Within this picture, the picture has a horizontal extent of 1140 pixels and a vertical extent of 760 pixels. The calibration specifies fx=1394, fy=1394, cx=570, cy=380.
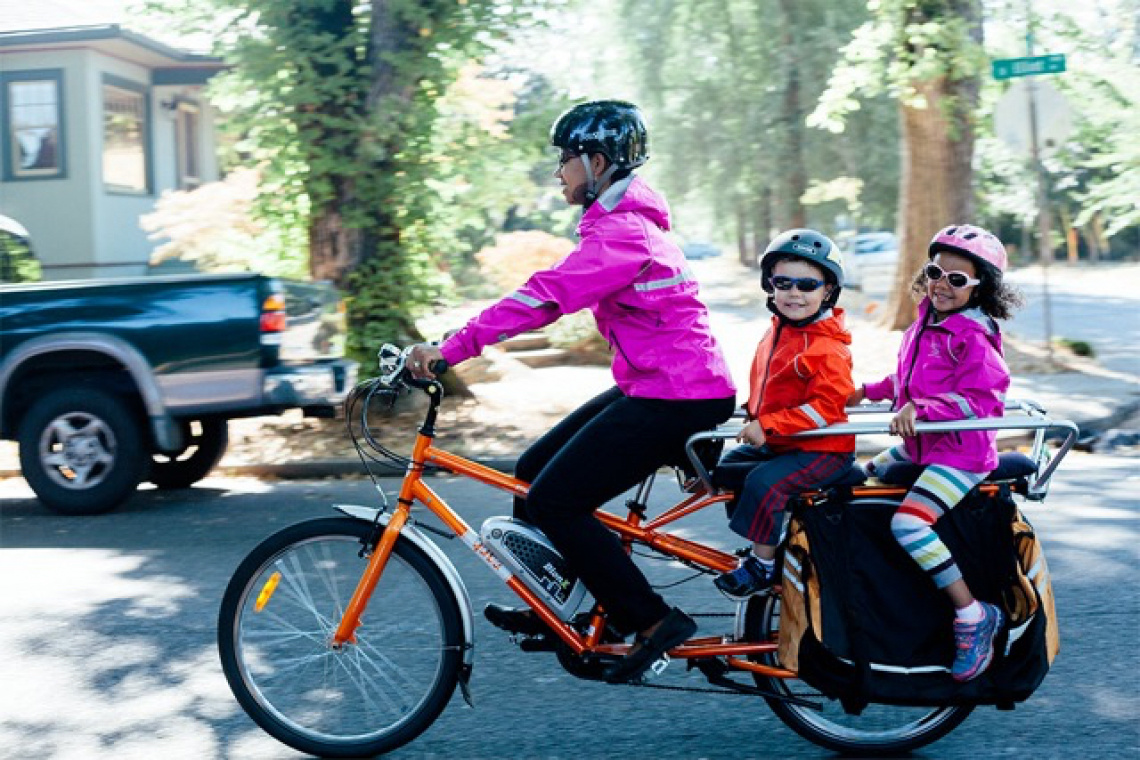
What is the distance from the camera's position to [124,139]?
79.5 ft

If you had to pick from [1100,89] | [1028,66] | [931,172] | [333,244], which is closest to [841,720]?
[333,244]

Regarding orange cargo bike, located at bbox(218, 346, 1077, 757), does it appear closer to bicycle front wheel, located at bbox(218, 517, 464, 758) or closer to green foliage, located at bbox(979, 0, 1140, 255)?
bicycle front wheel, located at bbox(218, 517, 464, 758)

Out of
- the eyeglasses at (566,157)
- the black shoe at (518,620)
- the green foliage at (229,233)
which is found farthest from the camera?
the green foliage at (229,233)

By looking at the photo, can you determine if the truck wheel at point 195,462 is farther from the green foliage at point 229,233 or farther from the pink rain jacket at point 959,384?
the pink rain jacket at point 959,384

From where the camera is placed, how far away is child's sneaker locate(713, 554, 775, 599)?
4.32m

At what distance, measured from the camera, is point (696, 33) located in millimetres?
32719

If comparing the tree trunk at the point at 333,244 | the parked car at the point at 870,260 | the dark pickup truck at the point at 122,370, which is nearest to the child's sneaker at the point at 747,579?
the dark pickup truck at the point at 122,370

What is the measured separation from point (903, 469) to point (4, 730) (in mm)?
3214

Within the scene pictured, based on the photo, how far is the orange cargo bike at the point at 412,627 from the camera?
439 cm

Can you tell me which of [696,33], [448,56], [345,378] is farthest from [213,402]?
[696,33]

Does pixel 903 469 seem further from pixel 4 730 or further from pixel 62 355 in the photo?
pixel 62 355

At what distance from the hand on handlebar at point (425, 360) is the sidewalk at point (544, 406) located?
6.53 m

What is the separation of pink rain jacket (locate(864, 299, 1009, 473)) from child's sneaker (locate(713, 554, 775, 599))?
59 cm

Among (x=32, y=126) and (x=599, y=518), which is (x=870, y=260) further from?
(x=599, y=518)
